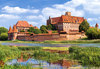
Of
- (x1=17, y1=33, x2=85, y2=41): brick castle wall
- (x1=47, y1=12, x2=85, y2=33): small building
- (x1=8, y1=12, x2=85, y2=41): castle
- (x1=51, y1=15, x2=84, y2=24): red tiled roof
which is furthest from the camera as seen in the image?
(x1=51, y1=15, x2=84, y2=24): red tiled roof

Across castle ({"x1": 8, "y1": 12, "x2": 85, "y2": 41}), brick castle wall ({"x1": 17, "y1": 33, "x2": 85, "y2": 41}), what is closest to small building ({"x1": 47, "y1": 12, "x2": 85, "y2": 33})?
castle ({"x1": 8, "y1": 12, "x2": 85, "y2": 41})

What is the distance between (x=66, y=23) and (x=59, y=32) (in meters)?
13.9

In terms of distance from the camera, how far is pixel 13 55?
16234mm

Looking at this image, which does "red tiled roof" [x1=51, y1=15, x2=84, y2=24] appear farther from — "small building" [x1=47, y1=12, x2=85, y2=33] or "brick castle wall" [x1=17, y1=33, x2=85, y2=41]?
"brick castle wall" [x1=17, y1=33, x2=85, y2=41]

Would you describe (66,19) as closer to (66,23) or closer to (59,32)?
(66,23)

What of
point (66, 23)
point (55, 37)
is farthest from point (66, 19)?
point (55, 37)

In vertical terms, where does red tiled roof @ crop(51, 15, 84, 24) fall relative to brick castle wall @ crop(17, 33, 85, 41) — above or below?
above

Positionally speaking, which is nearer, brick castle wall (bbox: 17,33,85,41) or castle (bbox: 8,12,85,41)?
brick castle wall (bbox: 17,33,85,41)

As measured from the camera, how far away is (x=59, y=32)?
5788 centimetres

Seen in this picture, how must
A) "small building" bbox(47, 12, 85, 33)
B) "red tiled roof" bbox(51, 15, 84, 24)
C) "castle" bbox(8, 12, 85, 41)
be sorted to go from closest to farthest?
"castle" bbox(8, 12, 85, 41), "small building" bbox(47, 12, 85, 33), "red tiled roof" bbox(51, 15, 84, 24)

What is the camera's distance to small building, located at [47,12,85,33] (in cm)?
7011

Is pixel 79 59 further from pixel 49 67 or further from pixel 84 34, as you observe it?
pixel 84 34

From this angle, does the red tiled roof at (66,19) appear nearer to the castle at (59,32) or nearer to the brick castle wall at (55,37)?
the castle at (59,32)

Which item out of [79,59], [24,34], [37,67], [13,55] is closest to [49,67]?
[37,67]
